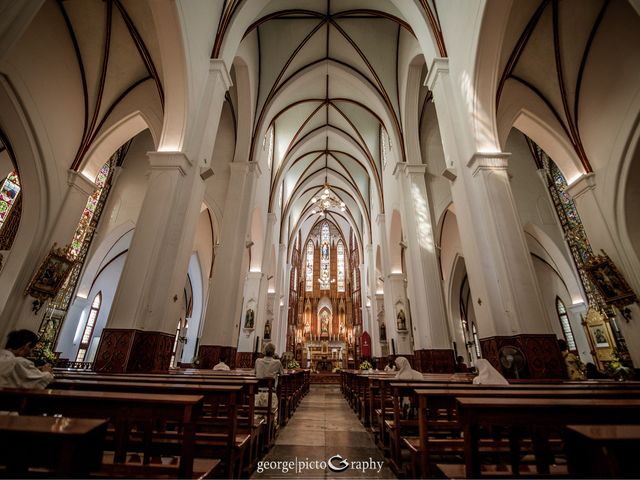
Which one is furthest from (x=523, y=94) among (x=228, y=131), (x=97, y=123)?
(x=97, y=123)

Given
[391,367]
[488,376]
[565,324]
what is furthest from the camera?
[565,324]

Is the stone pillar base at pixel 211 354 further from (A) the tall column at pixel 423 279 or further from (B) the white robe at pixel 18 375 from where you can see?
(B) the white robe at pixel 18 375

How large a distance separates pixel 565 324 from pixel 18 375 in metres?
15.8

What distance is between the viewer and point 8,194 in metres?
8.55

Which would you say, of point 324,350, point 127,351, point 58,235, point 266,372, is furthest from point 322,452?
point 324,350

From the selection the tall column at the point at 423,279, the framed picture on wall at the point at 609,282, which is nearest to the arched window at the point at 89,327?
the tall column at the point at 423,279


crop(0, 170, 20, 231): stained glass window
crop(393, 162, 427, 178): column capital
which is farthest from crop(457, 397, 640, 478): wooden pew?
crop(0, 170, 20, 231): stained glass window

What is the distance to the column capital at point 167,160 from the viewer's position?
17.6ft

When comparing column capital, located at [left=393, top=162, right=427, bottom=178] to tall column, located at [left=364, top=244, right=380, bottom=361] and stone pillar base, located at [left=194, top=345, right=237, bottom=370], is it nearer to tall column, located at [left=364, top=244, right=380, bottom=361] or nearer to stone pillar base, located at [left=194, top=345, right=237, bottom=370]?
stone pillar base, located at [left=194, top=345, right=237, bottom=370]

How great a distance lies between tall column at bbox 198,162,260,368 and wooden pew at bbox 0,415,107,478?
649 centimetres

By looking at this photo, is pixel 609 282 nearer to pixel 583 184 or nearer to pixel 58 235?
pixel 583 184

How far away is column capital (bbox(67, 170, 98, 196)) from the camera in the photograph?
24.3 ft

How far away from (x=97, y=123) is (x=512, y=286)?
10.1m

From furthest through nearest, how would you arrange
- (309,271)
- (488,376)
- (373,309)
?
(309,271) < (373,309) < (488,376)
